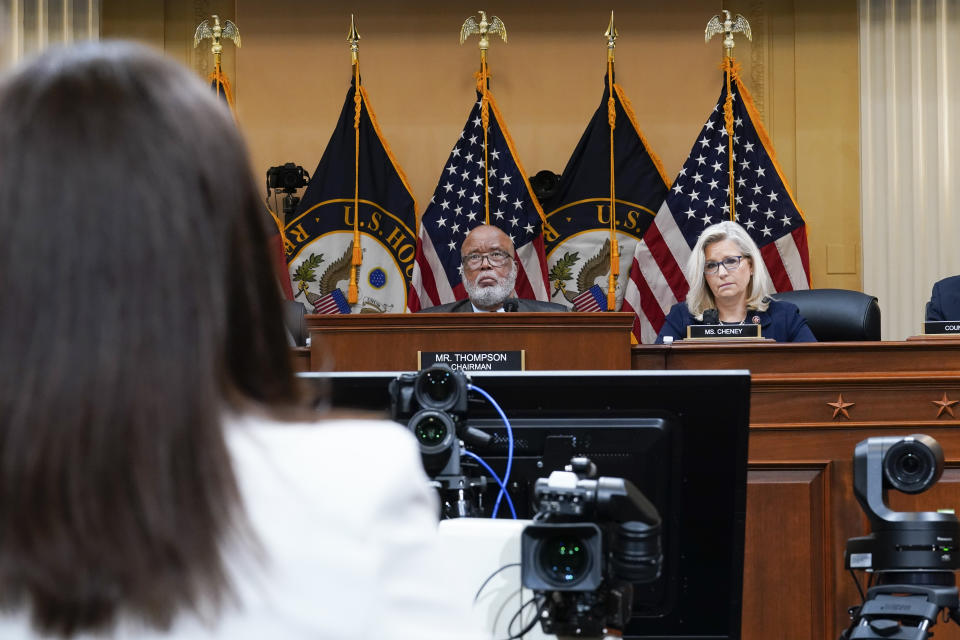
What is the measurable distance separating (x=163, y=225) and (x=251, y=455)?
16 cm

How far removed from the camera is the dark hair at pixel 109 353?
683mm

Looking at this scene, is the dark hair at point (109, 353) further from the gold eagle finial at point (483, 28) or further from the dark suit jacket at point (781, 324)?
the gold eagle finial at point (483, 28)

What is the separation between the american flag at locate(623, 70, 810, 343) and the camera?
6.58m

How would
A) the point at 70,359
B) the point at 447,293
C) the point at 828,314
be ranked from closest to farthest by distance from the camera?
the point at 70,359, the point at 828,314, the point at 447,293

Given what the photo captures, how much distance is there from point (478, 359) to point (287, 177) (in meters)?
3.50

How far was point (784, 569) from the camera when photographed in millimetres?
3383

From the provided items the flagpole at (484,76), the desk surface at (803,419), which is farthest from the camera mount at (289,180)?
the desk surface at (803,419)

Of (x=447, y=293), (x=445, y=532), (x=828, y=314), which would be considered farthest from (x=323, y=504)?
(x=447, y=293)

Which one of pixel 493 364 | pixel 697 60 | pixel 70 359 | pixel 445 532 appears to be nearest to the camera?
pixel 70 359

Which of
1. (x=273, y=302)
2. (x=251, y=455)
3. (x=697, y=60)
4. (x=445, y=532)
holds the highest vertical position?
(x=697, y=60)

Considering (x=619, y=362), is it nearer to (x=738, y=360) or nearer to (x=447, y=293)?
(x=738, y=360)

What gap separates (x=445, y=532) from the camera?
6.00 ft

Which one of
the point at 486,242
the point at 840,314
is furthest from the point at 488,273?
the point at 840,314

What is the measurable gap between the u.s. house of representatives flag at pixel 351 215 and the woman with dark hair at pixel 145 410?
6.13 m
